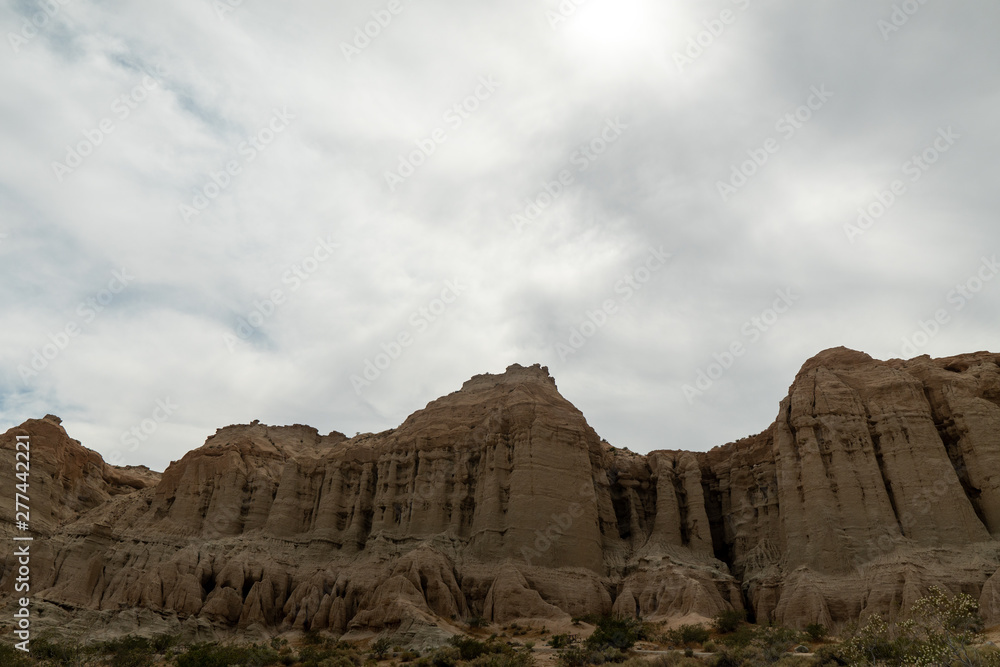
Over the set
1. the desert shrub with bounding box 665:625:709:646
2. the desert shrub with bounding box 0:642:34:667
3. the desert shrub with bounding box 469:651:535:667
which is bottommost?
the desert shrub with bounding box 0:642:34:667

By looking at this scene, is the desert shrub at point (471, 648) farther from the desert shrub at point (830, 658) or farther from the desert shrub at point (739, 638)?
the desert shrub at point (830, 658)

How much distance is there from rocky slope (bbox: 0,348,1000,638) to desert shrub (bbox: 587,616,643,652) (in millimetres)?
6135

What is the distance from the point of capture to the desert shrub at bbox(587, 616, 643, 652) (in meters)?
37.0

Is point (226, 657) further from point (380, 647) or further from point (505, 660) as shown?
point (505, 660)

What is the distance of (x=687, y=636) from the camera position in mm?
39406

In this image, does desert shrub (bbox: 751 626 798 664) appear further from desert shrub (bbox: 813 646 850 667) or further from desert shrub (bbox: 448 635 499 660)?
desert shrub (bbox: 448 635 499 660)

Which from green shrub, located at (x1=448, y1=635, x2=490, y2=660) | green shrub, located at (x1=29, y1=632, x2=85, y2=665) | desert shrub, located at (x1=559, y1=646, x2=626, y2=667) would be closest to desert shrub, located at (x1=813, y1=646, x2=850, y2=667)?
desert shrub, located at (x1=559, y1=646, x2=626, y2=667)

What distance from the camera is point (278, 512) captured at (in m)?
63.4

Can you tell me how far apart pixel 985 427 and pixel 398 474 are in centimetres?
4635

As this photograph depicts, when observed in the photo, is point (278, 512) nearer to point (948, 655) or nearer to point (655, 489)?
point (655, 489)

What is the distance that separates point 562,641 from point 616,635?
313cm

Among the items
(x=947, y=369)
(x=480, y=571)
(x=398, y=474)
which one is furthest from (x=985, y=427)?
(x=398, y=474)

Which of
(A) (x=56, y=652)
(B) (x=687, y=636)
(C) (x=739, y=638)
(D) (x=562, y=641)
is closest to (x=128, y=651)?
(A) (x=56, y=652)

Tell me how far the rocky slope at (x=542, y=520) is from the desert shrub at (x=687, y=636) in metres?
6.78
